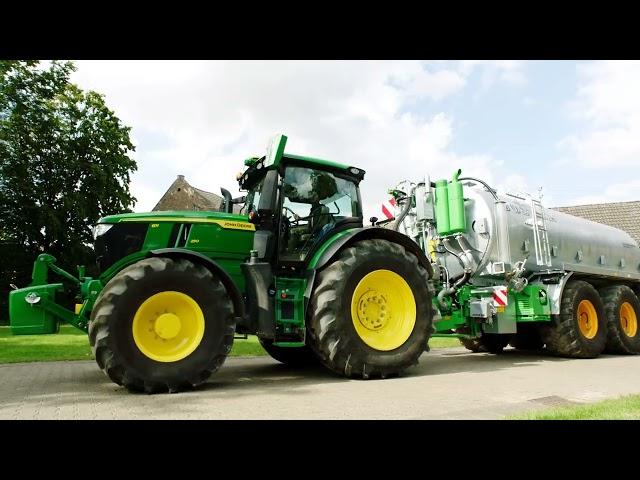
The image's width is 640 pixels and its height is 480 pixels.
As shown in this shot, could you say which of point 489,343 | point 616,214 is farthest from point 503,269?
point 616,214

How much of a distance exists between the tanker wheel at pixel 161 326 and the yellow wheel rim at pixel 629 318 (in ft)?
30.1

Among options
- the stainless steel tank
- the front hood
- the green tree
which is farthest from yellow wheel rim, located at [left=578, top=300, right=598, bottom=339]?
the green tree

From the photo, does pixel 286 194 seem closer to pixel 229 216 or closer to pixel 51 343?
pixel 229 216

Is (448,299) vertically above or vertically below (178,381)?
above

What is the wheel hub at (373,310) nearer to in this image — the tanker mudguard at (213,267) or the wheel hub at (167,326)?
the tanker mudguard at (213,267)

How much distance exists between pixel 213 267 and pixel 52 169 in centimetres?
2742

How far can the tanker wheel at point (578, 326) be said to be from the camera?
9258 mm

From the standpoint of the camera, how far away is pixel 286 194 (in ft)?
22.4

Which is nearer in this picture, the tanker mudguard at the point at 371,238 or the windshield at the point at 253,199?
the tanker mudguard at the point at 371,238

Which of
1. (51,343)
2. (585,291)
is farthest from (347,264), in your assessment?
(51,343)

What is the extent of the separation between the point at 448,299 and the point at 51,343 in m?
9.42

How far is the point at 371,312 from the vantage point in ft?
22.2

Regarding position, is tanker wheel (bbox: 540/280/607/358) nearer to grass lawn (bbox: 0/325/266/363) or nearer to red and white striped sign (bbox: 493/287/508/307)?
red and white striped sign (bbox: 493/287/508/307)

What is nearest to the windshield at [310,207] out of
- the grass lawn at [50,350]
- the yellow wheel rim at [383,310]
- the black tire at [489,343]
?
the yellow wheel rim at [383,310]
